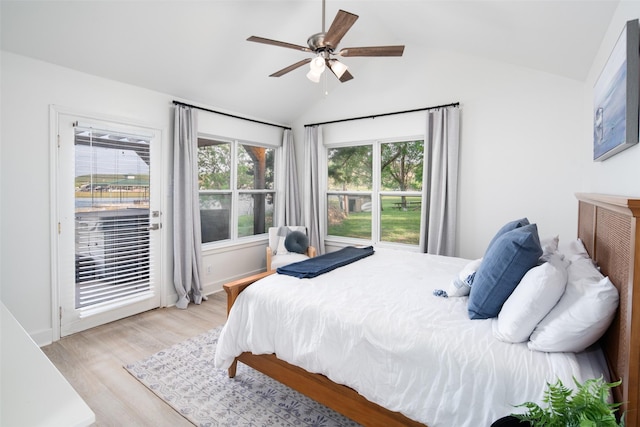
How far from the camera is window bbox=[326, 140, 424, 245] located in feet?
14.2

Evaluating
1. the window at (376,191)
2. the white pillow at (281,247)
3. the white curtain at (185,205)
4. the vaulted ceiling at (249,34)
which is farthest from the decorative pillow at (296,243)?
the vaulted ceiling at (249,34)

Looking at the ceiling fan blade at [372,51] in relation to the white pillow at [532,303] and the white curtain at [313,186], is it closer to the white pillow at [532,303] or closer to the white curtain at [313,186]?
the white pillow at [532,303]

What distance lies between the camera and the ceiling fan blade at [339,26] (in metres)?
2.01

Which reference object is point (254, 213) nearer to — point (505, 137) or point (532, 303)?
point (505, 137)

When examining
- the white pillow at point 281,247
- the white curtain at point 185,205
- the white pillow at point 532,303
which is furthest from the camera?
the white pillow at point 281,247

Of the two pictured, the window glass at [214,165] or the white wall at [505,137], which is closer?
the white wall at [505,137]

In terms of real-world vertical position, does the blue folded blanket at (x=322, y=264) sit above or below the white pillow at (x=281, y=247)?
above

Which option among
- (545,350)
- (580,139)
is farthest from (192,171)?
(580,139)

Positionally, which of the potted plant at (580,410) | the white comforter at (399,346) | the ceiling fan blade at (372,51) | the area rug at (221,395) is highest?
the ceiling fan blade at (372,51)

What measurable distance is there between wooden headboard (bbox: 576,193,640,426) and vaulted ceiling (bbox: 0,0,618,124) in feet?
4.69

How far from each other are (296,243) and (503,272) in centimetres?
306

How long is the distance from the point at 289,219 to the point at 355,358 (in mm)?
3555

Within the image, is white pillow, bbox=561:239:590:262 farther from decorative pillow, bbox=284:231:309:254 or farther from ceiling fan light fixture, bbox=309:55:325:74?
decorative pillow, bbox=284:231:309:254

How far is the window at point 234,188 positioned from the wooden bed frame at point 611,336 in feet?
7.43
